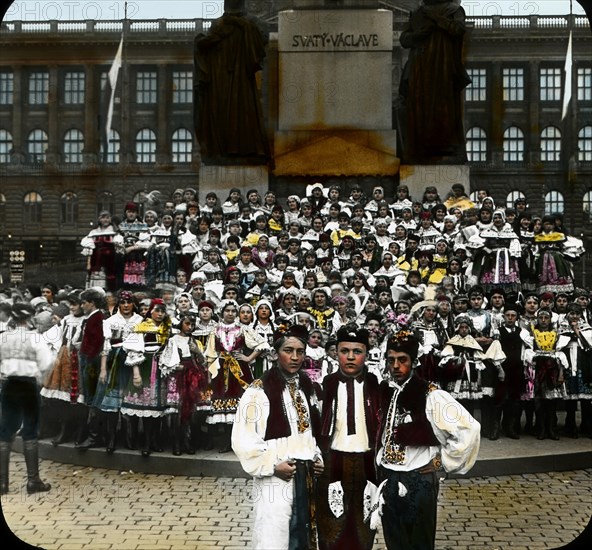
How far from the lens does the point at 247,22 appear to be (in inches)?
637

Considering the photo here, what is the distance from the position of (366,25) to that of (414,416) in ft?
39.2

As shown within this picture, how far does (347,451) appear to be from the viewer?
6.10 m

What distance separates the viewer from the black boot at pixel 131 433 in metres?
9.67

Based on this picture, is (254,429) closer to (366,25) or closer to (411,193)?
(411,193)

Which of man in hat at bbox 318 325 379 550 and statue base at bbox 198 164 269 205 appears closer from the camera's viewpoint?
man in hat at bbox 318 325 379 550

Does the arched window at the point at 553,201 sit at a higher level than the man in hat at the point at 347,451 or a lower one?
higher

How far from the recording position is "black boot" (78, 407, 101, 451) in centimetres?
981

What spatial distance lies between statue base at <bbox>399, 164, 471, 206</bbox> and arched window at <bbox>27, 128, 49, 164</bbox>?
162 feet

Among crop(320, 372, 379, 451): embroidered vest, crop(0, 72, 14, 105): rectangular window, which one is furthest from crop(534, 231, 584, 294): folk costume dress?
crop(0, 72, 14, 105): rectangular window

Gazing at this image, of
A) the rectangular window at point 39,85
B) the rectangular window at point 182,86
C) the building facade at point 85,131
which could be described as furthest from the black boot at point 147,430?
the rectangular window at point 39,85

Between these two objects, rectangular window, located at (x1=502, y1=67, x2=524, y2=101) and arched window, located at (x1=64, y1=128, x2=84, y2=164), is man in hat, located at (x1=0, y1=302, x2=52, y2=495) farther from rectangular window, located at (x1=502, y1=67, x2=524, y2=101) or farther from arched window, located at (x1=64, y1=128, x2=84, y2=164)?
arched window, located at (x1=64, y1=128, x2=84, y2=164)

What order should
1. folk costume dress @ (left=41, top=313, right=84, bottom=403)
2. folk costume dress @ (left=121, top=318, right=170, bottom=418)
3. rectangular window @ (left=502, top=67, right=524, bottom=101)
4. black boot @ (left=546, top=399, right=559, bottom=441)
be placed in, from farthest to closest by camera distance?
rectangular window @ (left=502, top=67, right=524, bottom=101) → black boot @ (left=546, top=399, right=559, bottom=441) → folk costume dress @ (left=41, top=313, right=84, bottom=403) → folk costume dress @ (left=121, top=318, right=170, bottom=418)

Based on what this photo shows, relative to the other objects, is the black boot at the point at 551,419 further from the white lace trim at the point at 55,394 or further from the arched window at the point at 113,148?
the arched window at the point at 113,148

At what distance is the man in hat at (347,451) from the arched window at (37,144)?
58.6 meters
